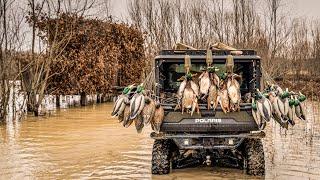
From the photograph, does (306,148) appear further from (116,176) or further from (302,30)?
(302,30)

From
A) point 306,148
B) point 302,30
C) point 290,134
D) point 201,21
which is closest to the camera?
point 306,148

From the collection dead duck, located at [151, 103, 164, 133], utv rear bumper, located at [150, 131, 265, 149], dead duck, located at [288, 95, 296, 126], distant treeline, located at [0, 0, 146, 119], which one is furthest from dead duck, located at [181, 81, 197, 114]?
distant treeline, located at [0, 0, 146, 119]

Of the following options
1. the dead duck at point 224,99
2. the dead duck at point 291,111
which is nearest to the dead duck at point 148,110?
the dead duck at point 224,99

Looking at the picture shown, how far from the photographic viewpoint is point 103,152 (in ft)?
41.9

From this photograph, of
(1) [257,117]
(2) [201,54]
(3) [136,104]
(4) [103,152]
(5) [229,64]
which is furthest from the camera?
(4) [103,152]

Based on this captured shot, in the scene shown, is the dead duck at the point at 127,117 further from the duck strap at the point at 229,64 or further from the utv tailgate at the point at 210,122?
the duck strap at the point at 229,64

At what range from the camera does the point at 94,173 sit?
1017cm

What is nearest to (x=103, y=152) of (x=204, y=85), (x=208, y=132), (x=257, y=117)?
(x=208, y=132)

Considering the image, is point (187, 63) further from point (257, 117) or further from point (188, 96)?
point (257, 117)

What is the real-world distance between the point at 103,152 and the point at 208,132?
3993 mm

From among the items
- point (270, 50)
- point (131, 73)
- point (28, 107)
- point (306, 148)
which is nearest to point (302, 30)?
point (270, 50)

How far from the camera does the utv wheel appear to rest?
31.5ft

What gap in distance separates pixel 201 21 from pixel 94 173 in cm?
2966

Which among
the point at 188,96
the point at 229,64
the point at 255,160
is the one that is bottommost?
the point at 255,160
